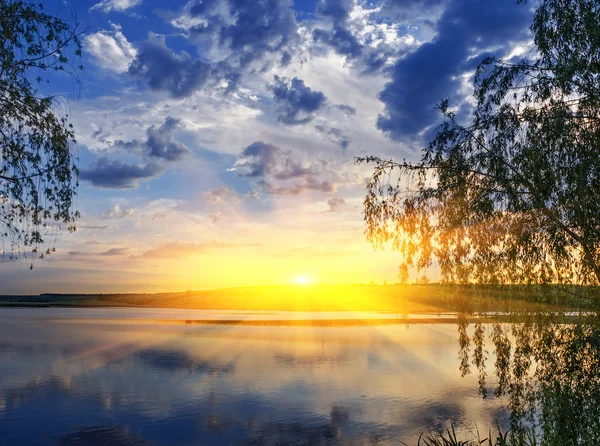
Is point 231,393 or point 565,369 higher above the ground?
point 565,369

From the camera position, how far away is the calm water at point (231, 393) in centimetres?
2341

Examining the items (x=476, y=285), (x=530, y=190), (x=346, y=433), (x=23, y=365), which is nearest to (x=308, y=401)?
(x=346, y=433)

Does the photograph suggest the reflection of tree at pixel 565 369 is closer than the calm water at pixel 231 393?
Yes

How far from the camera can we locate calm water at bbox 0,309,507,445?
76.8 ft

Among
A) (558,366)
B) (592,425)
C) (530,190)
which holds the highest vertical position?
(530,190)

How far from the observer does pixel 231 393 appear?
32.1 meters

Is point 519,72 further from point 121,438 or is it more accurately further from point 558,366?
point 121,438

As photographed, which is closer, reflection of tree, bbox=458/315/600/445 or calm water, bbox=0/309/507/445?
reflection of tree, bbox=458/315/600/445

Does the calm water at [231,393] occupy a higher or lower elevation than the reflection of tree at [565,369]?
lower

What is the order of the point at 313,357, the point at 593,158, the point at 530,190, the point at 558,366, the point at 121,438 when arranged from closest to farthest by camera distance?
the point at 593,158
the point at 530,190
the point at 558,366
the point at 121,438
the point at 313,357

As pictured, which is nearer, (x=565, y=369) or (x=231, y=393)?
(x=565, y=369)

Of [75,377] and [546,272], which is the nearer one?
[546,272]

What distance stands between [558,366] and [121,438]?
57.1 feet

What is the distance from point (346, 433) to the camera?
23.5 m
